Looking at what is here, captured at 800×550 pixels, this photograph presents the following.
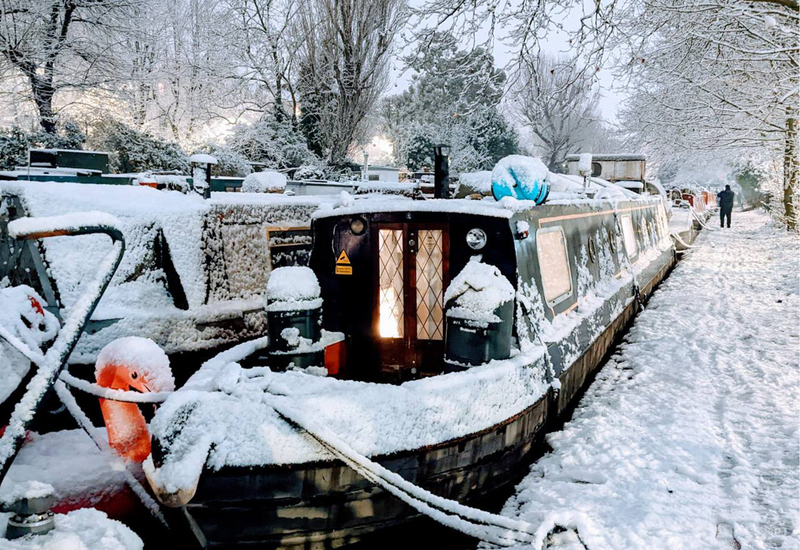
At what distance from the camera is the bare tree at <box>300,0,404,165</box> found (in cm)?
2042

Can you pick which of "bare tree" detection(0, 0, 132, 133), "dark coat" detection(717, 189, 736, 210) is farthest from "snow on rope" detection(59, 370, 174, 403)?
"dark coat" detection(717, 189, 736, 210)

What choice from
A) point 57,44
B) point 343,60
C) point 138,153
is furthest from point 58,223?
point 343,60

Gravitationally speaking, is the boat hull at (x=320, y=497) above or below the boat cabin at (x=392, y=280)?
below

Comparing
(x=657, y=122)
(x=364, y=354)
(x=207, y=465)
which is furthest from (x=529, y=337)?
(x=657, y=122)

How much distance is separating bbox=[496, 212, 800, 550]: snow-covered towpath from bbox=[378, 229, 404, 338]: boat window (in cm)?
157

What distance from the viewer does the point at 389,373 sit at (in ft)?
14.5

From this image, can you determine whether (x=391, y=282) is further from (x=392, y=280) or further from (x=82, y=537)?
(x=82, y=537)

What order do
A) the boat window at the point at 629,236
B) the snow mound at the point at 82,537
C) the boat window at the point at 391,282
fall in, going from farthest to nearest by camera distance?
the boat window at the point at 629,236, the boat window at the point at 391,282, the snow mound at the point at 82,537

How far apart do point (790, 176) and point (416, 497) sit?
18.5 m

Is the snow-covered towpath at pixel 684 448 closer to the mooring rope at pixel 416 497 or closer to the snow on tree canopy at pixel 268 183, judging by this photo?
the mooring rope at pixel 416 497

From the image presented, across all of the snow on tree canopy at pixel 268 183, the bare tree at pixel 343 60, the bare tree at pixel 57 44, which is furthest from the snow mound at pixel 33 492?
the bare tree at pixel 343 60

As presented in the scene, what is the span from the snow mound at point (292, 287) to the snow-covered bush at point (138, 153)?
1651cm

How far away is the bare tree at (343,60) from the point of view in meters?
20.4

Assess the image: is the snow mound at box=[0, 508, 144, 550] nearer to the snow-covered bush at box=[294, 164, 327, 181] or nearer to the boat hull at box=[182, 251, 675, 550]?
the boat hull at box=[182, 251, 675, 550]
